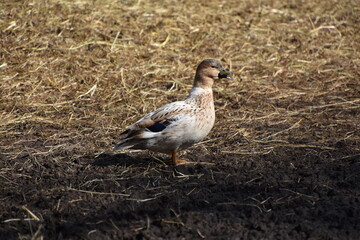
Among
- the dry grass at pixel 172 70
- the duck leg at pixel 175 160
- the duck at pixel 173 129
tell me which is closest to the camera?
the duck at pixel 173 129

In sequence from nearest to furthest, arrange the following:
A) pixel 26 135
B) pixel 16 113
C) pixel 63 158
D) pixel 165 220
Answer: pixel 165 220, pixel 63 158, pixel 26 135, pixel 16 113

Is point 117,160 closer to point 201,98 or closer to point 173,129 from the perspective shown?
point 173,129

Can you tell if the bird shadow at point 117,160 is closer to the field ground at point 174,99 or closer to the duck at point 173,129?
the field ground at point 174,99

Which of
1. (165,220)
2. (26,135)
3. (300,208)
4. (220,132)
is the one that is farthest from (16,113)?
(300,208)

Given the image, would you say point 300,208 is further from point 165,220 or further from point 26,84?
point 26,84

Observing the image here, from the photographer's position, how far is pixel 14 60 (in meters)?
8.13

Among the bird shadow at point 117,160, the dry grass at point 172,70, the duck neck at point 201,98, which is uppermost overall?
the duck neck at point 201,98

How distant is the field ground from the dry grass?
25mm

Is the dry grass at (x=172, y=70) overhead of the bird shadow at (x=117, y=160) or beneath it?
beneath

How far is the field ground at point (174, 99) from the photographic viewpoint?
4367mm

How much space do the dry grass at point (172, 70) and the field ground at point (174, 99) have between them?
0.03 m

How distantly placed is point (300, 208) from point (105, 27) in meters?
5.63

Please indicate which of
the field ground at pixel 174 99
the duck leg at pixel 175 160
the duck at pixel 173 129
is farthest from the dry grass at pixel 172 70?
the duck at pixel 173 129

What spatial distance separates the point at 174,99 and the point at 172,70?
92cm
